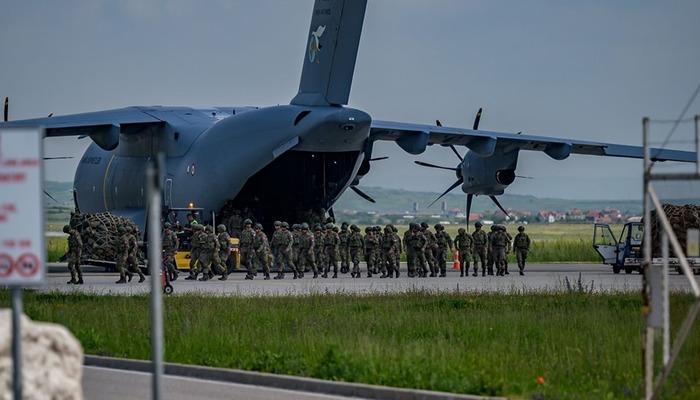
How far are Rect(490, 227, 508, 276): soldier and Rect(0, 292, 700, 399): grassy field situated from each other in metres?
12.3

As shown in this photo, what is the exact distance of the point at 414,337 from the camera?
763 inches

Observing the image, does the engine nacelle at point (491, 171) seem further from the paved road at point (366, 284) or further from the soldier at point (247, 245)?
the soldier at point (247, 245)

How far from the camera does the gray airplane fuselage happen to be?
37.5 m

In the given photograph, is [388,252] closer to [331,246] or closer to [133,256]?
[331,246]

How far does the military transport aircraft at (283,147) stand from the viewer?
37.8 metres

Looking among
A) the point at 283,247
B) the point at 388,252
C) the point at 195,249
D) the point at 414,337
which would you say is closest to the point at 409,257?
the point at 388,252

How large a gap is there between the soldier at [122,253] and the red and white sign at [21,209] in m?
24.9

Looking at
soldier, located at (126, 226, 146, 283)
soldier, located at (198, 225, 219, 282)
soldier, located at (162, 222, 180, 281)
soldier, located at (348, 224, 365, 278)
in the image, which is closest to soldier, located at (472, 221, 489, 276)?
soldier, located at (348, 224, 365, 278)

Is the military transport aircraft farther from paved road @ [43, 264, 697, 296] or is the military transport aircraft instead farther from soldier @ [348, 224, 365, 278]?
paved road @ [43, 264, 697, 296]

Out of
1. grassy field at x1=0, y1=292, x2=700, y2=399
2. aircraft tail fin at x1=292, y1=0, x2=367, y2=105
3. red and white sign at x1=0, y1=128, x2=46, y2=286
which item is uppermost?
aircraft tail fin at x1=292, y1=0, x2=367, y2=105

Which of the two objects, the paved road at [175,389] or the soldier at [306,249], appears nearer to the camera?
the paved road at [175,389]

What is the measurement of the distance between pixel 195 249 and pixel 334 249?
4632 millimetres

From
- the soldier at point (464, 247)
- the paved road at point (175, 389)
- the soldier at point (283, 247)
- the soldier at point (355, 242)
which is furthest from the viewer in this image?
the soldier at point (355, 242)

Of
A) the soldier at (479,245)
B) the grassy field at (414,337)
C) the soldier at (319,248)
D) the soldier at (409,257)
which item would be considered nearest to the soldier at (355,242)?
the soldier at (319,248)
